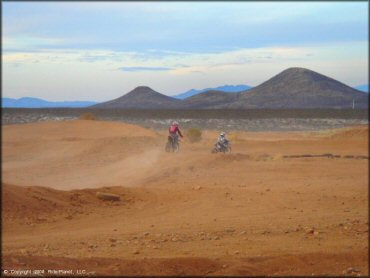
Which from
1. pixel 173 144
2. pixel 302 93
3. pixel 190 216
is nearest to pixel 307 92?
pixel 302 93

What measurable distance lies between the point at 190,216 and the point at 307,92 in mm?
22621

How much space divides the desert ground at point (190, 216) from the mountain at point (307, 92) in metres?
5.78

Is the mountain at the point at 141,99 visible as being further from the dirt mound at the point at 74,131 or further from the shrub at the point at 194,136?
the dirt mound at the point at 74,131

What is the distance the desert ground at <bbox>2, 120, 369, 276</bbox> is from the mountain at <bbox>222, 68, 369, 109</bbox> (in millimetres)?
5778

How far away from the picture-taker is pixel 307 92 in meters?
32.9

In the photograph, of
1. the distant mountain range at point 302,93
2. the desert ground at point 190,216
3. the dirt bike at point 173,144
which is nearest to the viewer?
the desert ground at point 190,216

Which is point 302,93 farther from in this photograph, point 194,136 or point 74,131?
point 74,131

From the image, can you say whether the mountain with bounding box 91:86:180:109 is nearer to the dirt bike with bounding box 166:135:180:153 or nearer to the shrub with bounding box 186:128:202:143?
the dirt bike with bounding box 166:135:180:153

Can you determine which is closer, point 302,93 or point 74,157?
point 74,157

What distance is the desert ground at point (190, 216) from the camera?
772cm

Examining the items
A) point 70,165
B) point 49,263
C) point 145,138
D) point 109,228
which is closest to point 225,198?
point 109,228

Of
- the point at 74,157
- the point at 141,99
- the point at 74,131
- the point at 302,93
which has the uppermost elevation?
the point at 302,93

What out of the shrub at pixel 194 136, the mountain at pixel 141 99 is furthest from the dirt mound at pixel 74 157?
the shrub at pixel 194 136

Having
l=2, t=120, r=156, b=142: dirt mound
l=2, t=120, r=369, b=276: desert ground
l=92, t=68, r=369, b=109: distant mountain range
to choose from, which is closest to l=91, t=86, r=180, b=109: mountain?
l=2, t=120, r=369, b=276: desert ground
